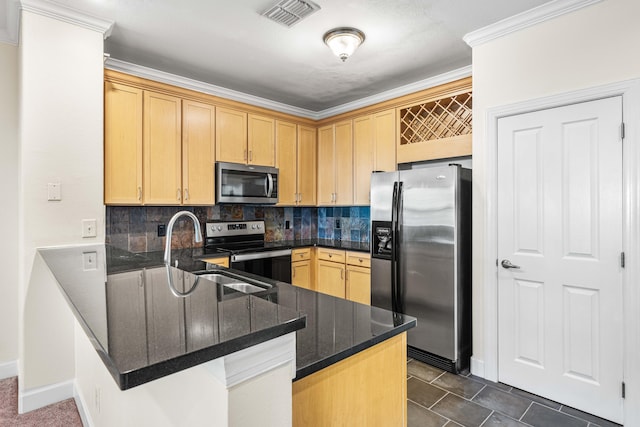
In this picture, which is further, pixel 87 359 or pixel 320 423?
pixel 87 359

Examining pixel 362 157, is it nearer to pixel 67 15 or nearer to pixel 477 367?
pixel 477 367

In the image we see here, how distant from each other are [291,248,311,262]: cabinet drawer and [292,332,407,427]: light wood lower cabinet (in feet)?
8.84

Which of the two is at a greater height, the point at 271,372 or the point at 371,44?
the point at 371,44

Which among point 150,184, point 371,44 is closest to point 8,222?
point 150,184

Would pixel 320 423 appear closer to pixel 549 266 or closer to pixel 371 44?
pixel 549 266

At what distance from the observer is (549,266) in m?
2.36

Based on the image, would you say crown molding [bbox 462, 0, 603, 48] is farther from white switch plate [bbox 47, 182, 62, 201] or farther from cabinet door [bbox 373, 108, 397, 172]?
white switch plate [bbox 47, 182, 62, 201]

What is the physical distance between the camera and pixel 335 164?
4.32 meters

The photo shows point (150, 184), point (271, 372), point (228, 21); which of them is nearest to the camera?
point (271, 372)

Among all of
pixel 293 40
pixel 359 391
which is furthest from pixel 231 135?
pixel 359 391

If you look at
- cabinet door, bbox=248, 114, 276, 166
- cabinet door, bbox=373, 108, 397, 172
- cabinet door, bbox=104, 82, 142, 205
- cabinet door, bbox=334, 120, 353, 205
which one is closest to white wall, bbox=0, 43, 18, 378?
cabinet door, bbox=104, 82, 142, 205

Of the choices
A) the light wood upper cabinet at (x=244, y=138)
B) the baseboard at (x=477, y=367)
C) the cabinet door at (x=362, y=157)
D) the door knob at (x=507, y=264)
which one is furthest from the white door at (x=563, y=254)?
the light wood upper cabinet at (x=244, y=138)

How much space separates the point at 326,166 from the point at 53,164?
2.82 m

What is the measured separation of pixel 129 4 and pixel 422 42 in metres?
2.09
